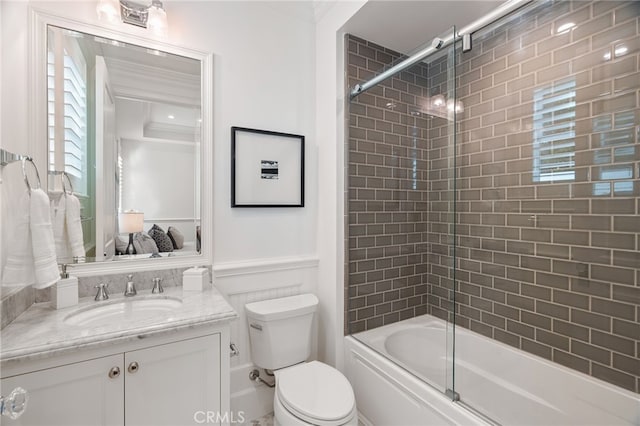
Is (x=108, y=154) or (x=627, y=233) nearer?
(x=627, y=233)

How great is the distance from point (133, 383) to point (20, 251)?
0.63m

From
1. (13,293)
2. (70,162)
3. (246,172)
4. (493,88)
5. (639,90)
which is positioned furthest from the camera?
(493,88)

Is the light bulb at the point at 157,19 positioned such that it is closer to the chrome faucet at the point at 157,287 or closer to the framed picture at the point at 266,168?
the framed picture at the point at 266,168

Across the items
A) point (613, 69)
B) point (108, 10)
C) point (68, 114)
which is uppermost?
point (108, 10)

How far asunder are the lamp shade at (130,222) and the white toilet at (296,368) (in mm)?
736

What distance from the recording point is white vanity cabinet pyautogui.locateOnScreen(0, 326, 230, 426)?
1.02 meters

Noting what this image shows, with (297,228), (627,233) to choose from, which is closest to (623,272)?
(627,233)

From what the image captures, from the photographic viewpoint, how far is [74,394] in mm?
1055

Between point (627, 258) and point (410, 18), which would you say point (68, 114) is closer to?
point (410, 18)

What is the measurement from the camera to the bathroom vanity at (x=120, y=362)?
1009mm

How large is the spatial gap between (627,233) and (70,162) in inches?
103

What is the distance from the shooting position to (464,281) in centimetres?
214

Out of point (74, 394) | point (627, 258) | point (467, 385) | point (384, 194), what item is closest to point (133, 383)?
point (74, 394)

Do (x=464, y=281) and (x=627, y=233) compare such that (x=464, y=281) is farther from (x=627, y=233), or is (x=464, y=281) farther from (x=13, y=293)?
(x=13, y=293)
